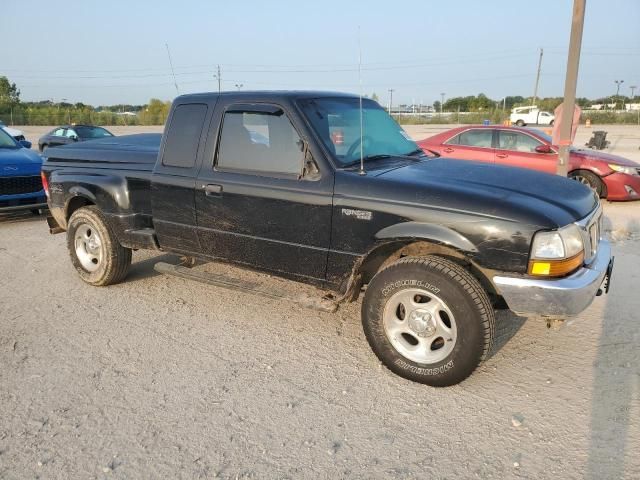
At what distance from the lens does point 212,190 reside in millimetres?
4254

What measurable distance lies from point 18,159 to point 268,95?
20.9 ft

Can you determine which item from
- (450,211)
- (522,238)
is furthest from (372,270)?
(522,238)

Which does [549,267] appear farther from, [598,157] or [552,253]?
[598,157]

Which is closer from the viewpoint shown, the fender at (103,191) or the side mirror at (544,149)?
the fender at (103,191)

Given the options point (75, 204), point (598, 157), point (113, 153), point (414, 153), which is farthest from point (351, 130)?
point (598, 157)

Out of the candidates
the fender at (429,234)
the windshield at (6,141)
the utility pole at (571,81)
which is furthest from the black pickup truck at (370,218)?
the windshield at (6,141)

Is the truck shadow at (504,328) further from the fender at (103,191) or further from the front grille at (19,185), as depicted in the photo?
the front grille at (19,185)

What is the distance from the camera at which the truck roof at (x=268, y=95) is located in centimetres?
407

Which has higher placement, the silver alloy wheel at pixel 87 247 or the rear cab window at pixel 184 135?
the rear cab window at pixel 184 135

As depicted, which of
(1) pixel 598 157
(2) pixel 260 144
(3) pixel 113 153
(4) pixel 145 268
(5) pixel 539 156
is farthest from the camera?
(1) pixel 598 157

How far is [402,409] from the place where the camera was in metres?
3.20

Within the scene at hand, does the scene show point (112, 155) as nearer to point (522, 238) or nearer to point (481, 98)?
point (522, 238)

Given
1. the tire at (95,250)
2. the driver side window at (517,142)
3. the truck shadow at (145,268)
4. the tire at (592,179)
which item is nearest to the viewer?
the tire at (95,250)

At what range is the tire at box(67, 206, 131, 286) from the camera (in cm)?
521
